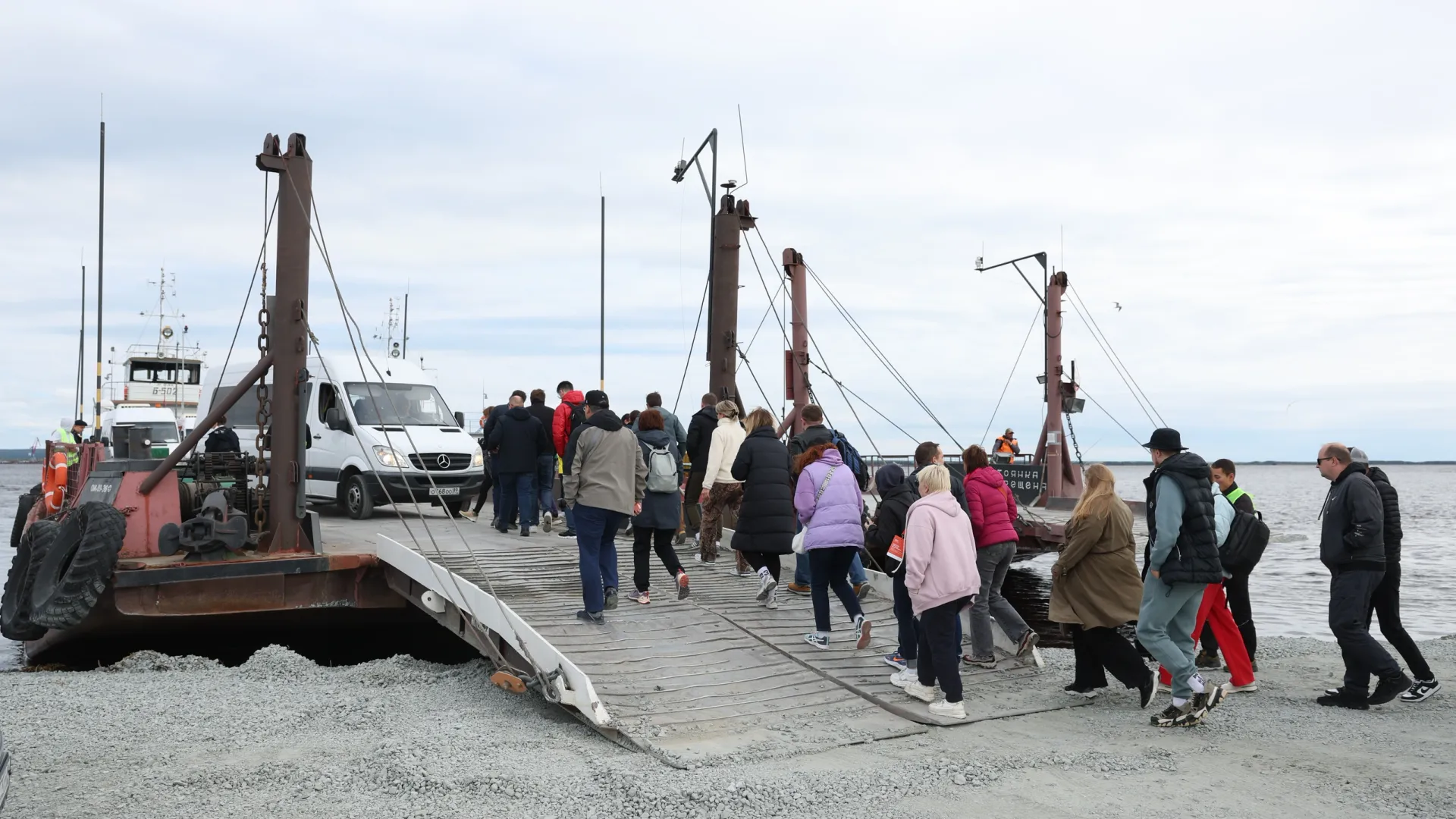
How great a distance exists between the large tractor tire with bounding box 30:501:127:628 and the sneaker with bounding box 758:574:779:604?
5.43m

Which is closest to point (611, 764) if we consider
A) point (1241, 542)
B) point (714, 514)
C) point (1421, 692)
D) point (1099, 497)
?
point (1099, 497)

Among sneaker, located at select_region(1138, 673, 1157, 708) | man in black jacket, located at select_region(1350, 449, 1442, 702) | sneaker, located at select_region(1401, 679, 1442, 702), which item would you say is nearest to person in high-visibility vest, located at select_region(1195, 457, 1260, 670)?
man in black jacket, located at select_region(1350, 449, 1442, 702)

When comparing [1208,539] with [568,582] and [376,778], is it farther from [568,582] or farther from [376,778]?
[568,582]

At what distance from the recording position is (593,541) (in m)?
8.66

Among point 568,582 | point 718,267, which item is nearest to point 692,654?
point 568,582

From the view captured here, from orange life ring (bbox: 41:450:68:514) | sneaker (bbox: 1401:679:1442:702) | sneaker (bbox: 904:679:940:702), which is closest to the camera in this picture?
sneaker (bbox: 904:679:940:702)

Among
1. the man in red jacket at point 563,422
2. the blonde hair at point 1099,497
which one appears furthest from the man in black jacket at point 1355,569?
the man in red jacket at point 563,422

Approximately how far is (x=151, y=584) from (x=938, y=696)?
6.68 m

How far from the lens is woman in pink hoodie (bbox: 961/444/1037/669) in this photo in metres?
8.31

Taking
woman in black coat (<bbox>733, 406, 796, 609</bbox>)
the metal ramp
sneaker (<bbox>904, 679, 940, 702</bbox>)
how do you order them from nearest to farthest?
the metal ramp
sneaker (<bbox>904, 679, 940, 702</bbox>)
woman in black coat (<bbox>733, 406, 796, 609</bbox>)

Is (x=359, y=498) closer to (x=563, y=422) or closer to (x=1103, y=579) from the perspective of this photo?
(x=563, y=422)

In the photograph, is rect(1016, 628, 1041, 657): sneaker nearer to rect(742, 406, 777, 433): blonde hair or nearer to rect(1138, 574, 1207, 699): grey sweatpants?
rect(1138, 574, 1207, 699): grey sweatpants

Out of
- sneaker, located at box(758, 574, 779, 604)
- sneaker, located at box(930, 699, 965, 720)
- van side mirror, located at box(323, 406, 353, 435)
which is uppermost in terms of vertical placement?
van side mirror, located at box(323, 406, 353, 435)

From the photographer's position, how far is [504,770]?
19.4 ft
